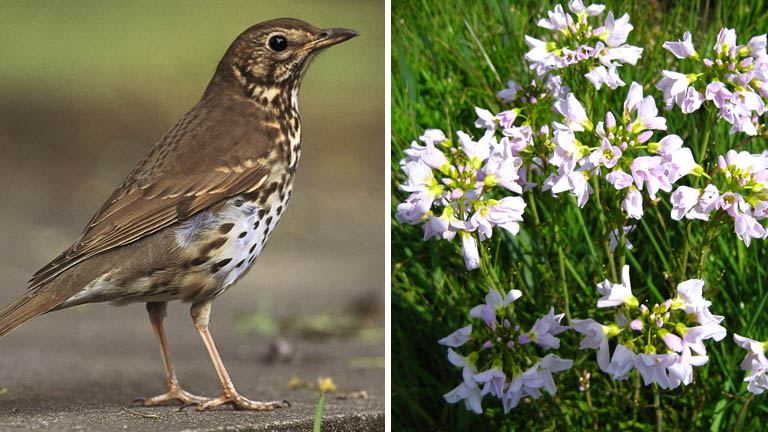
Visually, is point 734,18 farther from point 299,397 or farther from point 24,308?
point 24,308

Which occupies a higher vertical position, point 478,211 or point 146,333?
point 478,211

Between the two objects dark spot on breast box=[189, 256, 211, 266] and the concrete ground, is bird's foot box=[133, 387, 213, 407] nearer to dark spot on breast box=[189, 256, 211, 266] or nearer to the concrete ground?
the concrete ground

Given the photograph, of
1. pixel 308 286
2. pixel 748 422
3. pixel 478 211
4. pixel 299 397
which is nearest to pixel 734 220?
pixel 478 211

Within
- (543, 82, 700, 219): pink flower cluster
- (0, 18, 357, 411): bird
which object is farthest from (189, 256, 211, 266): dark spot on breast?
(543, 82, 700, 219): pink flower cluster

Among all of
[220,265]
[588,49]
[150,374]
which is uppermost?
[588,49]

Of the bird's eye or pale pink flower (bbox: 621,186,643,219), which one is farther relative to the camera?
the bird's eye

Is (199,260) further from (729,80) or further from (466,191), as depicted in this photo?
(729,80)

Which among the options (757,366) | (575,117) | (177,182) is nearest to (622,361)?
(757,366)
